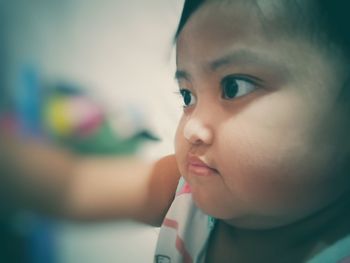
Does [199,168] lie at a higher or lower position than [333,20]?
lower

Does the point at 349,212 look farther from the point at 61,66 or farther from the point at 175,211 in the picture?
the point at 61,66

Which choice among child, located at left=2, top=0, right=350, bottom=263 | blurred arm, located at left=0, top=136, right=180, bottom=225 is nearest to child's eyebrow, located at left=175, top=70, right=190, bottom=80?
child, located at left=2, top=0, right=350, bottom=263

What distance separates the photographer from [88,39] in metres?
0.35

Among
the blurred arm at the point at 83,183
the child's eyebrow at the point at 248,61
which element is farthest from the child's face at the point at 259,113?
the blurred arm at the point at 83,183

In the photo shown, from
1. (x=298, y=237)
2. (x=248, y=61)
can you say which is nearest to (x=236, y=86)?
(x=248, y=61)

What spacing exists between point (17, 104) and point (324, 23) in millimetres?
282

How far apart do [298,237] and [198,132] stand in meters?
0.13

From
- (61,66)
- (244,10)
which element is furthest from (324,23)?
(61,66)

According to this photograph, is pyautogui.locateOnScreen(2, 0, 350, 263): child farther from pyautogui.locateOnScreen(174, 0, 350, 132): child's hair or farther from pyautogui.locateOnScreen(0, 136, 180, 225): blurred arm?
pyautogui.locateOnScreen(0, 136, 180, 225): blurred arm

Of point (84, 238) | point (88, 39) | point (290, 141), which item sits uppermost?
point (88, 39)

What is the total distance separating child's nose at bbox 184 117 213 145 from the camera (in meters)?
0.25

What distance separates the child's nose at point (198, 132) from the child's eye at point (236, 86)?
1.1 inches

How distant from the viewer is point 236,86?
0.80 feet

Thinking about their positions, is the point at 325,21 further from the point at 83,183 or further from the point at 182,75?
the point at 83,183
